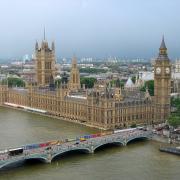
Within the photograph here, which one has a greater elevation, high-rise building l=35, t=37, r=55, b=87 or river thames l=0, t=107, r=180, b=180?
high-rise building l=35, t=37, r=55, b=87

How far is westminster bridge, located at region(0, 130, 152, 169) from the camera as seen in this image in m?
38.8

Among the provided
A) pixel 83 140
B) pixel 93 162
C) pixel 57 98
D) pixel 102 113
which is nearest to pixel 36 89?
pixel 57 98

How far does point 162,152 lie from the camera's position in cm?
4406

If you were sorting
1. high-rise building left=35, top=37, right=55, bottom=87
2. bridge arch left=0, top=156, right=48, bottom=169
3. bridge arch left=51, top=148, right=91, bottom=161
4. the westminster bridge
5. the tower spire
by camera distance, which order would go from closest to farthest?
bridge arch left=0, top=156, right=48, bottom=169
the westminster bridge
bridge arch left=51, top=148, right=91, bottom=161
the tower spire
high-rise building left=35, top=37, right=55, bottom=87

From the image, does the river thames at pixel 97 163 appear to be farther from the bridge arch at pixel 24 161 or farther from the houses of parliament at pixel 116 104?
the houses of parliament at pixel 116 104

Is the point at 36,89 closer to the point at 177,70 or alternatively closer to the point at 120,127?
the point at 120,127

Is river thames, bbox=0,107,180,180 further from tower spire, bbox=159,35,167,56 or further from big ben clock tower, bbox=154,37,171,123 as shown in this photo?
tower spire, bbox=159,35,167,56

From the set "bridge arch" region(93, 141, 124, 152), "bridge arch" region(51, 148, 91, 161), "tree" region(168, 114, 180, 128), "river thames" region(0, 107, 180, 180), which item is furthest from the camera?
"tree" region(168, 114, 180, 128)

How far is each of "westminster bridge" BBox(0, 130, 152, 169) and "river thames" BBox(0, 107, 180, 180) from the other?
67cm

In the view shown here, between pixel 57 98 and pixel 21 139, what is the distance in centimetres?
1860

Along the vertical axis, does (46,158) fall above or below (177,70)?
below

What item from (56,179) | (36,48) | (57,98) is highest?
(36,48)

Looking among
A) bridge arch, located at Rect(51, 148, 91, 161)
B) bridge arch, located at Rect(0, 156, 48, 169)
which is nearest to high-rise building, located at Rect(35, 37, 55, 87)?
bridge arch, located at Rect(51, 148, 91, 161)

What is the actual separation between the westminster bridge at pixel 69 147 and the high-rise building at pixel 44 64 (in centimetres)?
3568
